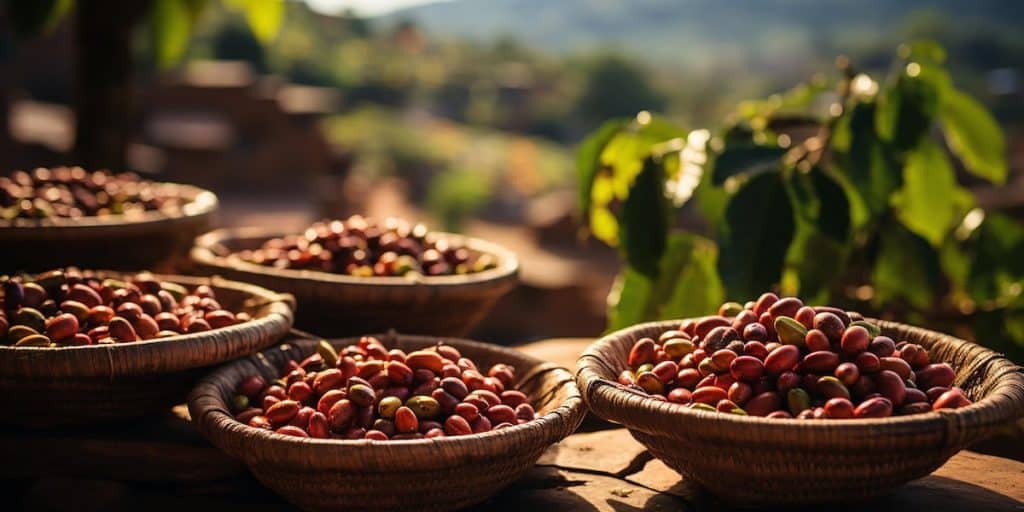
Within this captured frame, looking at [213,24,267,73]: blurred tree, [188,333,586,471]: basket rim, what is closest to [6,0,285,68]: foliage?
[188,333,586,471]: basket rim

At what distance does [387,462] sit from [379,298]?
2.40 feet

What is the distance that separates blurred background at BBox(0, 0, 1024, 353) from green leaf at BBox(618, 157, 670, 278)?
434mm

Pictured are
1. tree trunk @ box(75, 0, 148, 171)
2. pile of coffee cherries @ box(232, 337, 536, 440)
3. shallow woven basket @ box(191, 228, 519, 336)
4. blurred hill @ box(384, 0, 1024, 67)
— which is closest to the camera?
pile of coffee cherries @ box(232, 337, 536, 440)

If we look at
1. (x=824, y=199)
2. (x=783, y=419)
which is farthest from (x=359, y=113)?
(x=783, y=419)

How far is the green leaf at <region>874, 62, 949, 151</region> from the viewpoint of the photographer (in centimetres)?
236

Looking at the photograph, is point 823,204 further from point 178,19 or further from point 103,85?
point 103,85

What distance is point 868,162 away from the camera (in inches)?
90.7

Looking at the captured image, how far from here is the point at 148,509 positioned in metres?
1.66

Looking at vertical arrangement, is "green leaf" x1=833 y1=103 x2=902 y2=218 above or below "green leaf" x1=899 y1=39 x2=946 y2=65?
below

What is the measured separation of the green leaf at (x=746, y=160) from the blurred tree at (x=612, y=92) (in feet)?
69.1

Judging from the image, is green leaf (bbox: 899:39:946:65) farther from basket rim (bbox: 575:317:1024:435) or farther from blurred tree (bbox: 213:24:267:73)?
blurred tree (bbox: 213:24:267:73)

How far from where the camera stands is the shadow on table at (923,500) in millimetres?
1461

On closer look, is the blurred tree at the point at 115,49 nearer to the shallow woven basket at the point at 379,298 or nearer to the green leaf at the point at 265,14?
the green leaf at the point at 265,14

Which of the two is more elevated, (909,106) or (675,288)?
(909,106)
